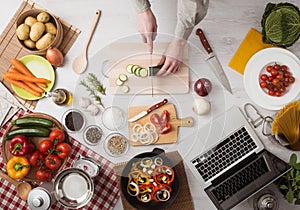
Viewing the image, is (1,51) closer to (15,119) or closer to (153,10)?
(15,119)

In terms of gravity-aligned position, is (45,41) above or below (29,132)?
above

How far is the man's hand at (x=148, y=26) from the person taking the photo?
1759 mm

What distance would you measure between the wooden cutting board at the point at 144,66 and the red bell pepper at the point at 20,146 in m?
0.36

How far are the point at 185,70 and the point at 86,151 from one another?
1.55 feet

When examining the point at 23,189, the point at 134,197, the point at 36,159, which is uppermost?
the point at 134,197

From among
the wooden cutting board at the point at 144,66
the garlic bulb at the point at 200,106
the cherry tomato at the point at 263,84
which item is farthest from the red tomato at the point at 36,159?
the cherry tomato at the point at 263,84

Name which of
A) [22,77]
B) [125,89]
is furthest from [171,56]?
[22,77]

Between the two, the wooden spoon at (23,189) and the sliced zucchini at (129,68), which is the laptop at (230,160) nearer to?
the sliced zucchini at (129,68)

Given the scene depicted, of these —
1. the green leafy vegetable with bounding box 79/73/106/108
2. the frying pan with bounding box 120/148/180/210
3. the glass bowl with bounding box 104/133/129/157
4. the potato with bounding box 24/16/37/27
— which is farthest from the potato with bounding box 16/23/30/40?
the frying pan with bounding box 120/148/180/210

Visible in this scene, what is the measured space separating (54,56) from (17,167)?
1.39 ft

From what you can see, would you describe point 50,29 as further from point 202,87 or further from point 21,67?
point 202,87

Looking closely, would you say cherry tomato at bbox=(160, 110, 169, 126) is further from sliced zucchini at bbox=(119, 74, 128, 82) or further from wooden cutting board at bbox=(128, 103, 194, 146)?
sliced zucchini at bbox=(119, 74, 128, 82)

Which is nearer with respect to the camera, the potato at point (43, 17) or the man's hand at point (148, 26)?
the man's hand at point (148, 26)

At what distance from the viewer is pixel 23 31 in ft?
6.14
